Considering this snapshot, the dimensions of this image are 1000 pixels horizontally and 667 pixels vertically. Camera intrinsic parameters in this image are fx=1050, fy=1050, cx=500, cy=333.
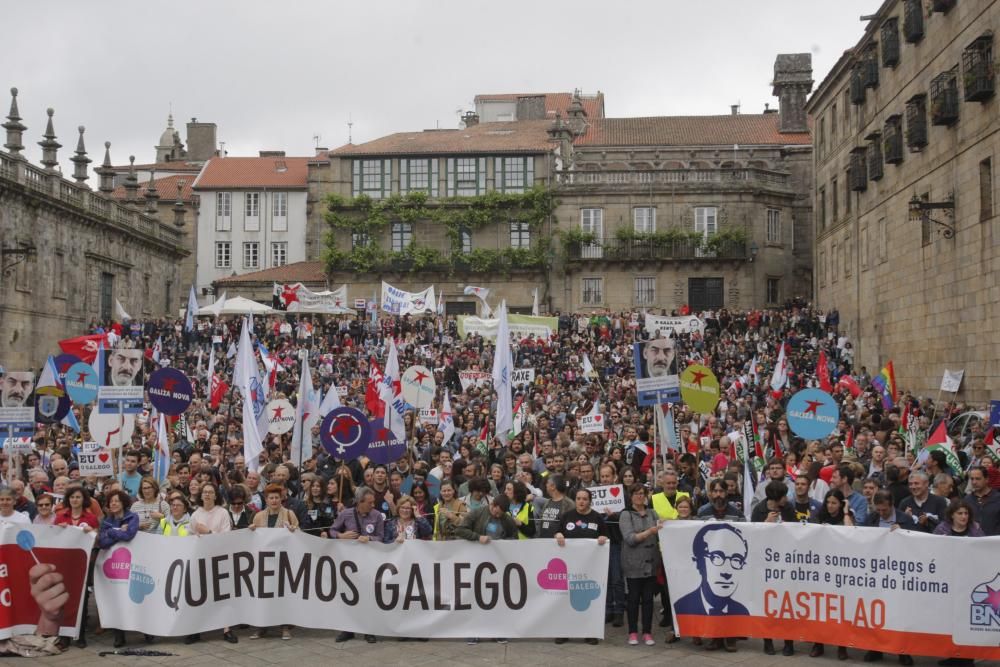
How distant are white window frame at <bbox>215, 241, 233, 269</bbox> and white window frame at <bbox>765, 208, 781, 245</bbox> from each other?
30.6 m

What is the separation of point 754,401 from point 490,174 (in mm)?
31843

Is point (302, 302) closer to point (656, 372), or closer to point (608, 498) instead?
point (656, 372)

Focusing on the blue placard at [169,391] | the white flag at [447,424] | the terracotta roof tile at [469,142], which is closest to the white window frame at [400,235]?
the terracotta roof tile at [469,142]

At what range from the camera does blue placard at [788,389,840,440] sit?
1345 centimetres

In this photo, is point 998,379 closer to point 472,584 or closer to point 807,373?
point 807,373

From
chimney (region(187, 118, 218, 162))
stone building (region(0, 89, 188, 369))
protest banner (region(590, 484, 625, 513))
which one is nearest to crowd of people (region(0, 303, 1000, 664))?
protest banner (region(590, 484, 625, 513))

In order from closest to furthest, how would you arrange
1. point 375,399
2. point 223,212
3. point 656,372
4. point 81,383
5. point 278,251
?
1. point 656,372
2. point 81,383
3. point 375,399
4. point 278,251
5. point 223,212

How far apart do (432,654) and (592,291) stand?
4240cm

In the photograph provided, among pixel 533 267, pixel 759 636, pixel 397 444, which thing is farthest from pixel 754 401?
pixel 533 267

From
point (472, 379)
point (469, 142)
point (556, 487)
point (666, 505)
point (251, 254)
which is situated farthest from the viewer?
point (251, 254)

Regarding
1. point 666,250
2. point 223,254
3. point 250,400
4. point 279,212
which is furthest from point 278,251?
point 250,400

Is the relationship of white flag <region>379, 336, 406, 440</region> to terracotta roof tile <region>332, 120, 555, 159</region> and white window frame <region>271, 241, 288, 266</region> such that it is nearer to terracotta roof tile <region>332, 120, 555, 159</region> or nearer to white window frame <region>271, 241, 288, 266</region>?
terracotta roof tile <region>332, 120, 555, 159</region>

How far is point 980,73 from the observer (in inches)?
838

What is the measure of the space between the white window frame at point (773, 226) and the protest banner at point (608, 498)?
42.4 metres
